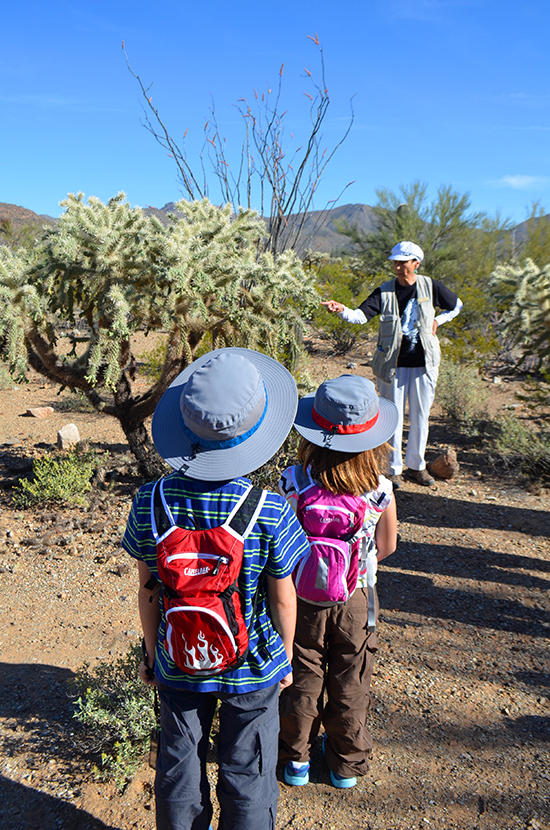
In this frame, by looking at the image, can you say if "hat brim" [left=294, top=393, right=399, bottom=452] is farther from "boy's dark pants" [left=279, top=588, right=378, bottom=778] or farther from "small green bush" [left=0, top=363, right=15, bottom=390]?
"small green bush" [left=0, top=363, right=15, bottom=390]

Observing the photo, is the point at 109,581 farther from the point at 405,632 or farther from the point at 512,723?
the point at 512,723

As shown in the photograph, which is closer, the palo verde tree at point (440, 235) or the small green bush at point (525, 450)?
the small green bush at point (525, 450)

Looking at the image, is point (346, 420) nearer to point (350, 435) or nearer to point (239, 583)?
point (350, 435)

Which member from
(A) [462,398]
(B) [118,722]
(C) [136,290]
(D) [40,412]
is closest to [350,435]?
(B) [118,722]

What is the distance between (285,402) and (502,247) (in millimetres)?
15714

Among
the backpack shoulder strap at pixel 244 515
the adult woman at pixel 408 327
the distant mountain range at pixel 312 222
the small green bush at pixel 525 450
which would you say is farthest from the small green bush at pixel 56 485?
the small green bush at pixel 525 450

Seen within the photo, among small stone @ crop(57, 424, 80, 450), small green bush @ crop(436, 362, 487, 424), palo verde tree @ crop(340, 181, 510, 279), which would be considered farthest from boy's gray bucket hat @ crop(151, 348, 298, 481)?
palo verde tree @ crop(340, 181, 510, 279)

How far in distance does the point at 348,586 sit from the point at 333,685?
0.40 metres

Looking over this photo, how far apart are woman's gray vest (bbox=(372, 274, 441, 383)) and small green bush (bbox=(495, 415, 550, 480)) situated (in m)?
1.58

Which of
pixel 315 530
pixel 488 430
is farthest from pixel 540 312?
pixel 315 530

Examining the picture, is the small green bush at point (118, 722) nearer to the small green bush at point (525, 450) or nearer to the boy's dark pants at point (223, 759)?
the boy's dark pants at point (223, 759)

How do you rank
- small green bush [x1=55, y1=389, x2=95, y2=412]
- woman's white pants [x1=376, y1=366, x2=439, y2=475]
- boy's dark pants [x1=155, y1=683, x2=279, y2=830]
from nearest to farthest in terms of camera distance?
boy's dark pants [x1=155, y1=683, x2=279, y2=830] < woman's white pants [x1=376, y1=366, x2=439, y2=475] < small green bush [x1=55, y1=389, x2=95, y2=412]

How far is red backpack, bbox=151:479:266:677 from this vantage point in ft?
4.33

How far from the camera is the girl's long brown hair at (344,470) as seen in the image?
186cm
